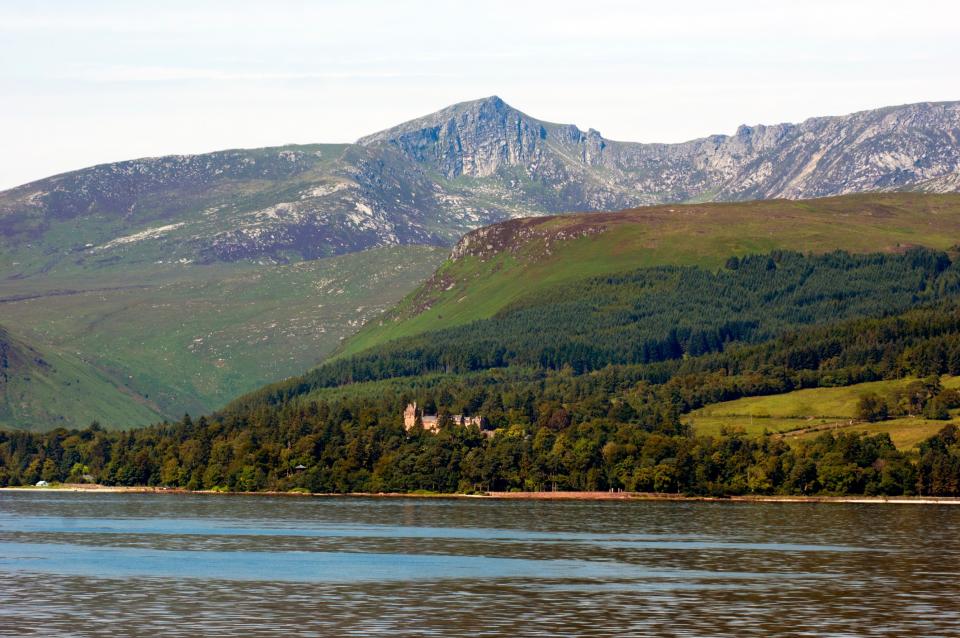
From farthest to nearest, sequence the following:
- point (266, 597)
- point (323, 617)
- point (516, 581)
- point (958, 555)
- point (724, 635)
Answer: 1. point (958, 555)
2. point (516, 581)
3. point (266, 597)
4. point (323, 617)
5. point (724, 635)

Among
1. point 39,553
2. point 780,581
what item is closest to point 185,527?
point 39,553

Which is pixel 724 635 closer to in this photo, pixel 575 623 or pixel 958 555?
pixel 575 623

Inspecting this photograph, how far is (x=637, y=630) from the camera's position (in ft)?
283

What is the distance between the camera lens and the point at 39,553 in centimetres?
14238

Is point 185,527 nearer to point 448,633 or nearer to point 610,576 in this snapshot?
point 610,576

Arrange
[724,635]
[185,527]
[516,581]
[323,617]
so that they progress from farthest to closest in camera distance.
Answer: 1. [185,527]
2. [516,581]
3. [323,617]
4. [724,635]

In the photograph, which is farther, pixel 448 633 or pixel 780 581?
pixel 780 581

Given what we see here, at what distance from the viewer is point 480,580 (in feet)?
387

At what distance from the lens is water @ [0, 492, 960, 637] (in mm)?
88875

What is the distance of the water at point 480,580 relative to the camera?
88.9 metres

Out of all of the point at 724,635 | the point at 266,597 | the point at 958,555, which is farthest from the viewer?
the point at 958,555

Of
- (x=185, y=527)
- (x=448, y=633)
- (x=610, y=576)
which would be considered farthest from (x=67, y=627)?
(x=185, y=527)

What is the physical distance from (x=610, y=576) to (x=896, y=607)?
95.4 feet

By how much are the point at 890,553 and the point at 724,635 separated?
65.7 metres
